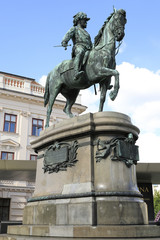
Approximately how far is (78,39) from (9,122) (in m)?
21.0

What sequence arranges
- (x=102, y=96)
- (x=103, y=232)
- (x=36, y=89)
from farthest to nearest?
(x=36, y=89), (x=102, y=96), (x=103, y=232)

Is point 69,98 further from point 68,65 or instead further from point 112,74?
point 112,74

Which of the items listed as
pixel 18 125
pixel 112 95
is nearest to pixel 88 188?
pixel 112 95

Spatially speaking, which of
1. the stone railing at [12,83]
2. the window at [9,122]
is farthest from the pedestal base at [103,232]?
the stone railing at [12,83]

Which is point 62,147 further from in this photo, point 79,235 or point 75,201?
point 79,235

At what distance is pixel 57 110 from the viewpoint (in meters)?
29.5

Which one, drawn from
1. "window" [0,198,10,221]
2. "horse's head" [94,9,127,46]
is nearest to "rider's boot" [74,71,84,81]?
"horse's head" [94,9,127,46]

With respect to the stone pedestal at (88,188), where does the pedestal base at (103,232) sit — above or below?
below

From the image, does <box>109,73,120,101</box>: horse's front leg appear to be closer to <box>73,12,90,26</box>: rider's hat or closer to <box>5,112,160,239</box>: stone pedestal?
<box>5,112,160,239</box>: stone pedestal

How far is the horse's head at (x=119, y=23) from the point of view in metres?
6.78

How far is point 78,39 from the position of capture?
290 inches

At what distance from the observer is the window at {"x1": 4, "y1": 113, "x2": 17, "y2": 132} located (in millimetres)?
26922

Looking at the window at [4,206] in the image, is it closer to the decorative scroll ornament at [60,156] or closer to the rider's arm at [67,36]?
the decorative scroll ornament at [60,156]

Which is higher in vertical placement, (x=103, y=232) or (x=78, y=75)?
(x=78, y=75)
